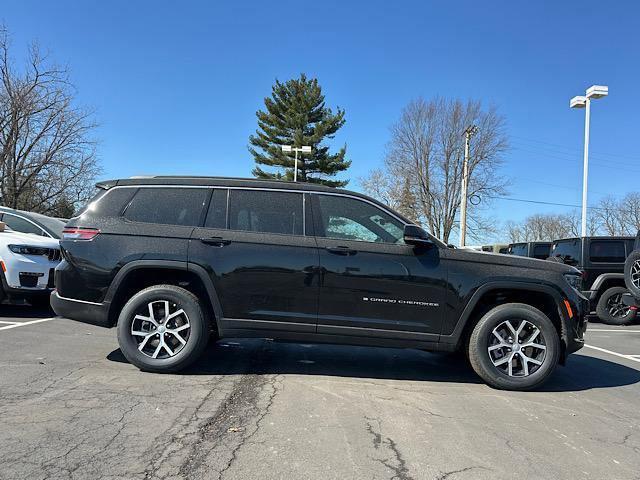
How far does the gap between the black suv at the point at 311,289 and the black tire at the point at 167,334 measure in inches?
0.5

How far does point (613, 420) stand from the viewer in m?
4.16

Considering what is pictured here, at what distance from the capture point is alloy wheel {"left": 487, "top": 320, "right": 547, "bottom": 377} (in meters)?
4.79

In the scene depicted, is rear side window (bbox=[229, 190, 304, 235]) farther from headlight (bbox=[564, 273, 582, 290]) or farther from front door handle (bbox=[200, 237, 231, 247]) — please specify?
headlight (bbox=[564, 273, 582, 290])

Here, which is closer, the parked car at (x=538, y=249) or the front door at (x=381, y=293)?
the front door at (x=381, y=293)

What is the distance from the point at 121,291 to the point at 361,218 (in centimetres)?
260

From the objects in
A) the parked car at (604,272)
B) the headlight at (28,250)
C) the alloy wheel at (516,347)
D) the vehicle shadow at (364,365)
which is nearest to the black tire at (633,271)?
the parked car at (604,272)

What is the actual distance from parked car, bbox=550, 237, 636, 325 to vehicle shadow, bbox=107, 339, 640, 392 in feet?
17.9

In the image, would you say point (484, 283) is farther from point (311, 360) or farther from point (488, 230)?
point (488, 230)

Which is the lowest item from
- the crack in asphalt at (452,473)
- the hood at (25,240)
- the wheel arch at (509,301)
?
the crack in asphalt at (452,473)

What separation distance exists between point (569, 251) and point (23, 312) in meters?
12.1

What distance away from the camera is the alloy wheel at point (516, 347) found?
4789 mm

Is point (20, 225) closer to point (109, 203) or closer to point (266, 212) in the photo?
point (109, 203)

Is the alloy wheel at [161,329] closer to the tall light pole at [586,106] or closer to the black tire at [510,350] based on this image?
the black tire at [510,350]

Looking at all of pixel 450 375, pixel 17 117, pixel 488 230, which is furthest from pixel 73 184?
pixel 488 230
